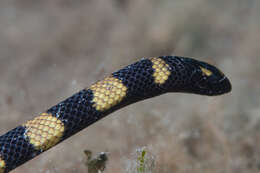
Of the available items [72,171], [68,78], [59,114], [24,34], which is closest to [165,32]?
[68,78]

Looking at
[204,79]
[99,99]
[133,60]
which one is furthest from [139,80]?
[133,60]

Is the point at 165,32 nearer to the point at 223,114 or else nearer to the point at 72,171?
the point at 223,114

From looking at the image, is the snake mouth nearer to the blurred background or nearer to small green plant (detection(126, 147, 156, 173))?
small green plant (detection(126, 147, 156, 173))

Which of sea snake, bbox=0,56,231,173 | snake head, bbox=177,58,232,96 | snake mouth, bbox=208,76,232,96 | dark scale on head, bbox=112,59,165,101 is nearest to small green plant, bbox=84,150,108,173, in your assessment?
sea snake, bbox=0,56,231,173

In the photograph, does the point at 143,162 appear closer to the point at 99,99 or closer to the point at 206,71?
the point at 99,99

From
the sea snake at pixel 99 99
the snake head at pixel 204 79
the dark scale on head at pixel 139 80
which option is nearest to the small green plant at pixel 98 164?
the sea snake at pixel 99 99

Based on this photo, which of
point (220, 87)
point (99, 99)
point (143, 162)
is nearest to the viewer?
point (99, 99)

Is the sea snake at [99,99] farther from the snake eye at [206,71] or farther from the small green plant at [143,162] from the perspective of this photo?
the small green plant at [143,162]
